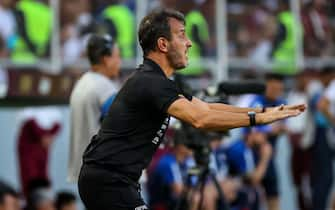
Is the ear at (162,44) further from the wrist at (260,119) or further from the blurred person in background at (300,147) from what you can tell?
the blurred person in background at (300,147)

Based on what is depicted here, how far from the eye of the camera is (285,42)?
1128 centimetres

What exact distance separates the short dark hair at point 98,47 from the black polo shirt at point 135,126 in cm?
177

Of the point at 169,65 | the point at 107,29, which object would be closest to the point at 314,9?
the point at 107,29

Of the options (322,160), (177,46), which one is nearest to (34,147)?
(322,160)

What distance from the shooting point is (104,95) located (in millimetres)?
7164

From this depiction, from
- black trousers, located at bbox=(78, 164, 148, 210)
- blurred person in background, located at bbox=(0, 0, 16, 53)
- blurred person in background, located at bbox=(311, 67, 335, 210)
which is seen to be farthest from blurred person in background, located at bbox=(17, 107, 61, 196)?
black trousers, located at bbox=(78, 164, 148, 210)

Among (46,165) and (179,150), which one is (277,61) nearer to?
(179,150)

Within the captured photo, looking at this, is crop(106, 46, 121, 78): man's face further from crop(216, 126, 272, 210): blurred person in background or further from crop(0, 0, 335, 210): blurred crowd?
crop(216, 126, 272, 210): blurred person in background

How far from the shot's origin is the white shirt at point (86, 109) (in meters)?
7.17

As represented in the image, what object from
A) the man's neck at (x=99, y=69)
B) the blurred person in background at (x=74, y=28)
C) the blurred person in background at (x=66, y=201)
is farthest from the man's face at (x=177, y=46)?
the blurred person in background at (x=74, y=28)

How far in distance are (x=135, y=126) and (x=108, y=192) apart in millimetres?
393

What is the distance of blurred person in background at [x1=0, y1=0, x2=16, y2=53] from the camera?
8.95 meters

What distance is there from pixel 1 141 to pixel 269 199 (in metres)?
2.80

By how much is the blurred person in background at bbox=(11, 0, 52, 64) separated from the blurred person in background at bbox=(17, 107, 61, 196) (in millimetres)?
678
